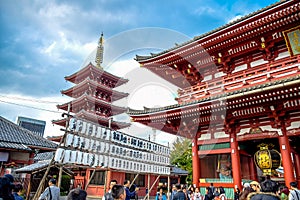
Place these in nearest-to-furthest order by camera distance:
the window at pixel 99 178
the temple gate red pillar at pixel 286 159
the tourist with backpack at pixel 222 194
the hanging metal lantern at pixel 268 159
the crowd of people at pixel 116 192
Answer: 1. the crowd of people at pixel 116 192
2. the temple gate red pillar at pixel 286 159
3. the tourist with backpack at pixel 222 194
4. the hanging metal lantern at pixel 268 159
5. the window at pixel 99 178

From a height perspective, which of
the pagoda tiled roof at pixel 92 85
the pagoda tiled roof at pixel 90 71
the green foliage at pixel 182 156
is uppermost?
the pagoda tiled roof at pixel 90 71

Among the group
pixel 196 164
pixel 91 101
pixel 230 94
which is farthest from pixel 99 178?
pixel 230 94

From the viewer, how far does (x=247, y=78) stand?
9906 millimetres

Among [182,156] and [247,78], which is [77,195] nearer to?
[247,78]

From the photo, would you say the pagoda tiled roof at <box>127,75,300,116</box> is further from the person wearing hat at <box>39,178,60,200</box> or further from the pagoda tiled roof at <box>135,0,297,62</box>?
the person wearing hat at <box>39,178,60,200</box>

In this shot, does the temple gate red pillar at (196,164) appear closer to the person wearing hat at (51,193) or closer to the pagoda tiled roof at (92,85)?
the person wearing hat at (51,193)

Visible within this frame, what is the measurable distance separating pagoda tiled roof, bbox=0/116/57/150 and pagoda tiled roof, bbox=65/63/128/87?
12458 mm

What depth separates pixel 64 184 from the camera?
72.3 ft

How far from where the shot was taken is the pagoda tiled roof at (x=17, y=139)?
Result: 15.1 meters

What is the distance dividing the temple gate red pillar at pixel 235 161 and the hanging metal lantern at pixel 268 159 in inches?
55.1

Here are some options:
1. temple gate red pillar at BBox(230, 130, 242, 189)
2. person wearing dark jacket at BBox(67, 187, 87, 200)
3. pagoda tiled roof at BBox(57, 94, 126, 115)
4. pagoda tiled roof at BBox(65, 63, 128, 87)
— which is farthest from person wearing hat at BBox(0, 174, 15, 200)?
pagoda tiled roof at BBox(65, 63, 128, 87)

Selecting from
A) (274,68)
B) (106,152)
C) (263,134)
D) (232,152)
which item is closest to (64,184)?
Result: (106,152)

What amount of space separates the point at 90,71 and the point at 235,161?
2286 centimetres

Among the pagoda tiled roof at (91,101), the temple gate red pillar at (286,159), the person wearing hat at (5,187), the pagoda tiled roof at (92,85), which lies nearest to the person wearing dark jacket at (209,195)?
the temple gate red pillar at (286,159)
